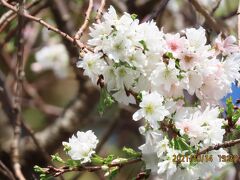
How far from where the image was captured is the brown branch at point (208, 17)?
172 cm

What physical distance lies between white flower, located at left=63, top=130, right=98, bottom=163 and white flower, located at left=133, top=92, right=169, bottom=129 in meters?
0.13

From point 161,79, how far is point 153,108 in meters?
0.07

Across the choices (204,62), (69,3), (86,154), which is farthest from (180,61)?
(69,3)

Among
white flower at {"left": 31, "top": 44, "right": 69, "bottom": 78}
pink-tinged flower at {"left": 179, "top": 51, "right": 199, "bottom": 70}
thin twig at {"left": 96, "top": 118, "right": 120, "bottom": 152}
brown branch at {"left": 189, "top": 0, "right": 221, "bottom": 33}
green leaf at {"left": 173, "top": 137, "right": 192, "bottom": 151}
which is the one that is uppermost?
white flower at {"left": 31, "top": 44, "right": 69, "bottom": 78}

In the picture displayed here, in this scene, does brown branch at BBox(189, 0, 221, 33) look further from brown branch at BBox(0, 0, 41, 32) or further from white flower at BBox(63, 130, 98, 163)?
white flower at BBox(63, 130, 98, 163)

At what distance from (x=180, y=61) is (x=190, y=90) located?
63 millimetres

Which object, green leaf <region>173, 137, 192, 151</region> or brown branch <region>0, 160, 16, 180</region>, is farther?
brown branch <region>0, 160, 16, 180</region>

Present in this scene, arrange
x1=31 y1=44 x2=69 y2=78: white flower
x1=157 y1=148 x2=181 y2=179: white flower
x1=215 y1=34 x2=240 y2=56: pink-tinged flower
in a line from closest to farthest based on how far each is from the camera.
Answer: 1. x1=157 y1=148 x2=181 y2=179: white flower
2. x1=215 y1=34 x2=240 y2=56: pink-tinged flower
3. x1=31 y1=44 x2=69 y2=78: white flower

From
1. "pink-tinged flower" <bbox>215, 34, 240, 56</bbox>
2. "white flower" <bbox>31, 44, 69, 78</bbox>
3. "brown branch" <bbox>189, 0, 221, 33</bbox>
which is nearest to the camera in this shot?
"pink-tinged flower" <bbox>215, 34, 240, 56</bbox>

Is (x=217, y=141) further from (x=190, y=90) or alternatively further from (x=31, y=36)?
(x=31, y=36)

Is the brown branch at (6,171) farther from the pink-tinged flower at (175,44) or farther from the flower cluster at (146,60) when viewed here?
the pink-tinged flower at (175,44)

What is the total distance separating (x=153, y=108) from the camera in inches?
47.4

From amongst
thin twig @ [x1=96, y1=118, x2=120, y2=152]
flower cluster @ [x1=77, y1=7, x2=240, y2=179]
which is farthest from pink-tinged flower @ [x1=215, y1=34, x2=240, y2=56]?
thin twig @ [x1=96, y1=118, x2=120, y2=152]

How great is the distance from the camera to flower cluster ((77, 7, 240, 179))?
121 cm
